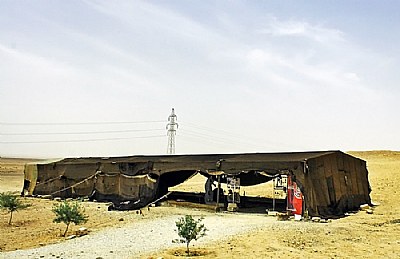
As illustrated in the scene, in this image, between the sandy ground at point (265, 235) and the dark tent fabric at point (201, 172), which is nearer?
the sandy ground at point (265, 235)

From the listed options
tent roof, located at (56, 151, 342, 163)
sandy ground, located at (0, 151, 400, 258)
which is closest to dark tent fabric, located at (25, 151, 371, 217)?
tent roof, located at (56, 151, 342, 163)

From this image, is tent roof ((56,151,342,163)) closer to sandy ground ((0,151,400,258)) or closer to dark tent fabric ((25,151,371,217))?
dark tent fabric ((25,151,371,217))

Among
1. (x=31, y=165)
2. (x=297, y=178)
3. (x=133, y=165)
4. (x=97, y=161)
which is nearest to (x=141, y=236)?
(x=297, y=178)

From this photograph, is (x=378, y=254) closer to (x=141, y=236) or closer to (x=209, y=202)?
(x=141, y=236)

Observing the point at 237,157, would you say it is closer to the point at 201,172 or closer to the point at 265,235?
the point at 201,172

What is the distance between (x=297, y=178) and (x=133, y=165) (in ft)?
34.5

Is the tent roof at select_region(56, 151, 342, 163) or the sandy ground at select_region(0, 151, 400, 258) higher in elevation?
the tent roof at select_region(56, 151, 342, 163)

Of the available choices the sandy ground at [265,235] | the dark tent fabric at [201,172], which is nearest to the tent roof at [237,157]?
the dark tent fabric at [201,172]

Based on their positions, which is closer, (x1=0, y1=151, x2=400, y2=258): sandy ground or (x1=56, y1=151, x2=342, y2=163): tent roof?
(x1=0, y1=151, x2=400, y2=258): sandy ground

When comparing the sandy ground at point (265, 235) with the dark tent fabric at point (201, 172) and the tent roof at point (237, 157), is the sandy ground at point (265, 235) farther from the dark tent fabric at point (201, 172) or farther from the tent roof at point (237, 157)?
the tent roof at point (237, 157)

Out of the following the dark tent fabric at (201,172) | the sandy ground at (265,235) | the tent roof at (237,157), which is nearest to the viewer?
the sandy ground at (265,235)

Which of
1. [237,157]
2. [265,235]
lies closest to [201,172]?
[237,157]

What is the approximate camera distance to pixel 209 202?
79.3 ft

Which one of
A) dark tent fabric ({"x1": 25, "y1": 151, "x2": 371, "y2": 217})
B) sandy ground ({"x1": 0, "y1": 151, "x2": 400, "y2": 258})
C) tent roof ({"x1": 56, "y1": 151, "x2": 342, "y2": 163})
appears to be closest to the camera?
sandy ground ({"x1": 0, "y1": 151, "x2": 400, "y2": 258})
